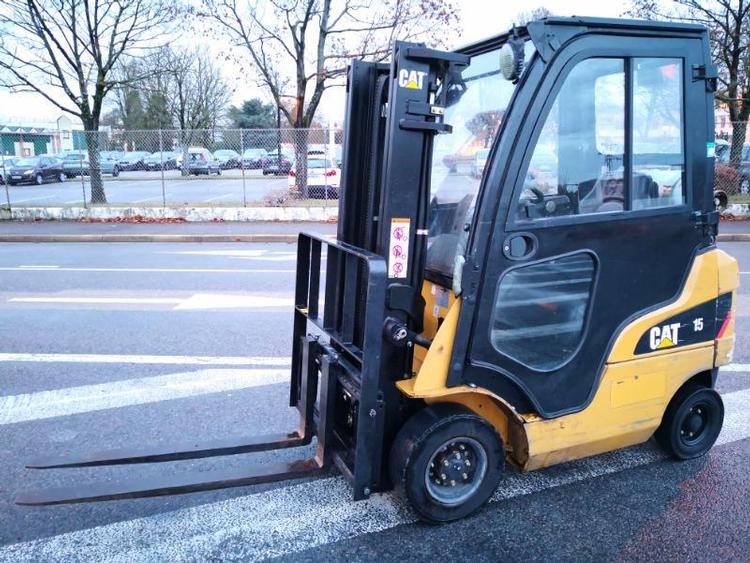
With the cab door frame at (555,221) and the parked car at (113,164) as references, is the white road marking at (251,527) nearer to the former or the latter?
the cab door frame at (555,221)

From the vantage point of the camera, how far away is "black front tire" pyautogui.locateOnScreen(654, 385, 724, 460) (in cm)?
366

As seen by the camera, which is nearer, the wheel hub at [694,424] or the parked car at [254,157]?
the wheel hub at [694,424]

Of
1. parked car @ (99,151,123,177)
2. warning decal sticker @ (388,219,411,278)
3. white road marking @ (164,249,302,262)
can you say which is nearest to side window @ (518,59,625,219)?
warning decal sticker @ (388,219,411,278)

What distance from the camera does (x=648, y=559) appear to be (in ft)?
9.37

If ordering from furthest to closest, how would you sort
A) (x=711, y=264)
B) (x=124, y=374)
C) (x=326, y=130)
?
(x=326, y=130) → (x=124, y=374) → (x=711, y=264)

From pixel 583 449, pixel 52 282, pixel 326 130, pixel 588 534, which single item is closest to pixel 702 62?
pixel 583 449

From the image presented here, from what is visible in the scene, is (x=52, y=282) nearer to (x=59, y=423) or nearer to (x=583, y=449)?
(x=59, y=423)

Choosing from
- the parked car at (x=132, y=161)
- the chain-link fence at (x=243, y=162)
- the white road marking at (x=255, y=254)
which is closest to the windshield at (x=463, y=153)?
the white road marking at (x=255, y=254)

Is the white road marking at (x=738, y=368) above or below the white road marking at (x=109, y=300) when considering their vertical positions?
below

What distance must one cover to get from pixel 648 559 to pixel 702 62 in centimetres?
251

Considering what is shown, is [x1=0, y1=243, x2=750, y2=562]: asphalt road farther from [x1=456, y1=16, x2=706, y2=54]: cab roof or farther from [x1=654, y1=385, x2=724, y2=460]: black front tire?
[x1=456, y1=16, x2=706, y2=54]: cab roof

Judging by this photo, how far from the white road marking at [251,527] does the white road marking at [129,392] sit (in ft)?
5.34

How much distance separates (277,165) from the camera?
20000mm

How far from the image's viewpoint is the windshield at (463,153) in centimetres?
309
